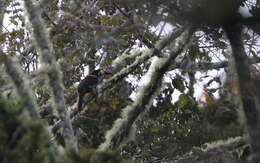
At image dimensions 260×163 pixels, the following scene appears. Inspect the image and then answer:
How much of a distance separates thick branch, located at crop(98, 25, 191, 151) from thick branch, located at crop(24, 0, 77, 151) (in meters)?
0.68

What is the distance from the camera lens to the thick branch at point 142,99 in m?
3.65

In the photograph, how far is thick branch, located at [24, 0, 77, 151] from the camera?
2.96 meters

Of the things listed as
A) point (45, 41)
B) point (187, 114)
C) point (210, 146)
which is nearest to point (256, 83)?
point (210, 146)

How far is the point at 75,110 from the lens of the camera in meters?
4.42

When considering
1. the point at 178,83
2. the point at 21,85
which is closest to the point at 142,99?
the point at 178,83

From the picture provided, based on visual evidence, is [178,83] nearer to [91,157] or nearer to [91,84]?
[91,84]

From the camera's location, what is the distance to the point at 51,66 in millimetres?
3205

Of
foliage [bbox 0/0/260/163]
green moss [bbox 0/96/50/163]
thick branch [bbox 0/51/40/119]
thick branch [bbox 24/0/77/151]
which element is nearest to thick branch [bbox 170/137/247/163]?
foliage [bbox 0/0/260/163]

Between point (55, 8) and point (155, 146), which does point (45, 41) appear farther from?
point (155, 146)

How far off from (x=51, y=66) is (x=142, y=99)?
86 centimetres

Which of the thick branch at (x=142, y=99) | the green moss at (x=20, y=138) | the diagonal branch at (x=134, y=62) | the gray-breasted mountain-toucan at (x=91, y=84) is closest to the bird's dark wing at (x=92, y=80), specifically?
the gray-breasted mountain-toucan at (x=91, y=84)

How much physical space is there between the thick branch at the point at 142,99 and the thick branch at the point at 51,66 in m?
0.68

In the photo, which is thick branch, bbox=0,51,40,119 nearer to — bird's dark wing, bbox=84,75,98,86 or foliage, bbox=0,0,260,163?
foliage, bbox=0,0,260,163

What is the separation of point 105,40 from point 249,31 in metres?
1.16
